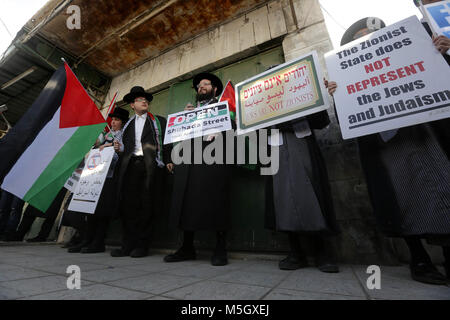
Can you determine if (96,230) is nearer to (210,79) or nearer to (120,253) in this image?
(120,253)

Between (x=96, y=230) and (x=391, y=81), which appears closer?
(x=391, y=81)

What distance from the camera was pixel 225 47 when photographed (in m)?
3.50

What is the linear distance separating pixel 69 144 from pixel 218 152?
146cm

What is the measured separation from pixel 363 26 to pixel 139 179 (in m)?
2.94

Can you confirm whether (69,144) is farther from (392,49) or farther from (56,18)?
(56,18)

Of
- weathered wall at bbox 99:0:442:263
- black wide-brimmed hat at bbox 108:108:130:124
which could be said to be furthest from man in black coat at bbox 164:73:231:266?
black wide-brimmed hat at bbox 108:108:130:124

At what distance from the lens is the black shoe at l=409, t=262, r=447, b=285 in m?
1.05

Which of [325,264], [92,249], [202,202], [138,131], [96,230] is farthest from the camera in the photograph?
[96,230]

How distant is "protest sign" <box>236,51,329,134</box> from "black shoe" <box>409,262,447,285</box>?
4.00ft

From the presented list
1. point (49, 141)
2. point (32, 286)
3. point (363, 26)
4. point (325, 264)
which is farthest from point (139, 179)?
point (363, 26)

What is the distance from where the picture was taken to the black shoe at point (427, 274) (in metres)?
1.05

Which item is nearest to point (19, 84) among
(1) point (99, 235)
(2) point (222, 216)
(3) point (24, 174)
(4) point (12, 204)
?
(4) point (12, 204)

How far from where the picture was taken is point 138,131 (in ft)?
8.55

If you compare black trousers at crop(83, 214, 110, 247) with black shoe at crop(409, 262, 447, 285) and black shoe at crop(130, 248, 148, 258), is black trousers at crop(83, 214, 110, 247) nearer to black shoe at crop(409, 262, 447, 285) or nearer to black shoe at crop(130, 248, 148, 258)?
black shoe at crop(130, 248, 148, 258)
